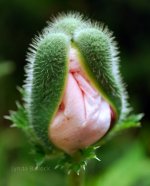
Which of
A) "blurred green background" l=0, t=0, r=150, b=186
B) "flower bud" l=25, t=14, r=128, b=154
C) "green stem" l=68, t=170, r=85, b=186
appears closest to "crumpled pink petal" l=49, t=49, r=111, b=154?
"flower bud" l=25, t=14, r=128, b=154

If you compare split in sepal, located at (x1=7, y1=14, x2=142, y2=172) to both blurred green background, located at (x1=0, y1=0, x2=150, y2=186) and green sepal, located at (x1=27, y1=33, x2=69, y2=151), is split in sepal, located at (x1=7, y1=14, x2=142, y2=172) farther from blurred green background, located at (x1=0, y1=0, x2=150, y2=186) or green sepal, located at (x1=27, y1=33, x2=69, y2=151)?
blurred green background, located at (x1=0, y1=0, x2=150, y2=186)

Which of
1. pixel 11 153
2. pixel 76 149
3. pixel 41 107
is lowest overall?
pixel 11 153

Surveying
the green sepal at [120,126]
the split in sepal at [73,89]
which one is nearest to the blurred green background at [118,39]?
the green sepal at [120,126]

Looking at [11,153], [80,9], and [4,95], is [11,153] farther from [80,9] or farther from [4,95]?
[80,9]

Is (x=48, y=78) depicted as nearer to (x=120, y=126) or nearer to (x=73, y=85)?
(x=73, y=85)

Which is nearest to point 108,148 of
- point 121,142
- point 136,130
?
point 121,142

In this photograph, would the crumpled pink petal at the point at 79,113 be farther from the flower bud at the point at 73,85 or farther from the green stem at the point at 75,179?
the green stem at the point at 75,179
